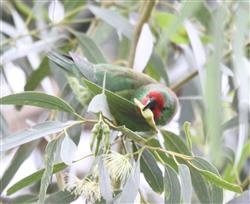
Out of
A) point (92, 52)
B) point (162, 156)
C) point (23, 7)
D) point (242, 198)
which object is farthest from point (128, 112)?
point (23, 7)

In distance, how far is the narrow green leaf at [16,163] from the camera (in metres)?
1.28

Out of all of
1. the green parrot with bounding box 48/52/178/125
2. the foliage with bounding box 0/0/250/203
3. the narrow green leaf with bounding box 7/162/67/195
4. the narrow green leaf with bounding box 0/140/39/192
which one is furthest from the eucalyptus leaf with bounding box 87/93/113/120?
the narrow green leaf with bounding box 0/140/39/192

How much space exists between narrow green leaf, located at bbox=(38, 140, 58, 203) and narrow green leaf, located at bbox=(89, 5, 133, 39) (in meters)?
0.50

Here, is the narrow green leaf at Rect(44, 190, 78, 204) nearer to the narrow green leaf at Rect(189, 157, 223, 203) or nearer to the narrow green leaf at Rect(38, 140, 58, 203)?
the narrow green leaf at Rect(38, 140, 58, 203)

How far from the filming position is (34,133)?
3.33 feet

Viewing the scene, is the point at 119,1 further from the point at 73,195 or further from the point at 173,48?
the point at 73,195

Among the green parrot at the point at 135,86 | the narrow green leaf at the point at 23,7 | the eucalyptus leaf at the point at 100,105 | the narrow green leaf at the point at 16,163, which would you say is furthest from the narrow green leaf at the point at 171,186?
the narrow green leaf at the point at 23,7

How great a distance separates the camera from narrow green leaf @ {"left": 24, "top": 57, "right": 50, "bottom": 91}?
1.45m

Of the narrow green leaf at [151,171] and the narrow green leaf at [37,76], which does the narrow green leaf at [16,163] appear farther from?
the narrow green leaf at [151,171]

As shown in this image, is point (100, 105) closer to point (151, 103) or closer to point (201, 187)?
point (201, 187)

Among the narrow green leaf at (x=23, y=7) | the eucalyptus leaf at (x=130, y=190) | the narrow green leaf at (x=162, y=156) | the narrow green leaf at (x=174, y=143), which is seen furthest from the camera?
the narrow green leaf at (x=23, y=7)

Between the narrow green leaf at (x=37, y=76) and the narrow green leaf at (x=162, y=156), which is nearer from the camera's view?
the narrow green leaf at (x=162, y=156)

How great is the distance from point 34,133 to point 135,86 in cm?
35

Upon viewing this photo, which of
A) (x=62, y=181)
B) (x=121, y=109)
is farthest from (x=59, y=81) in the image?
(x=121, y=109)
